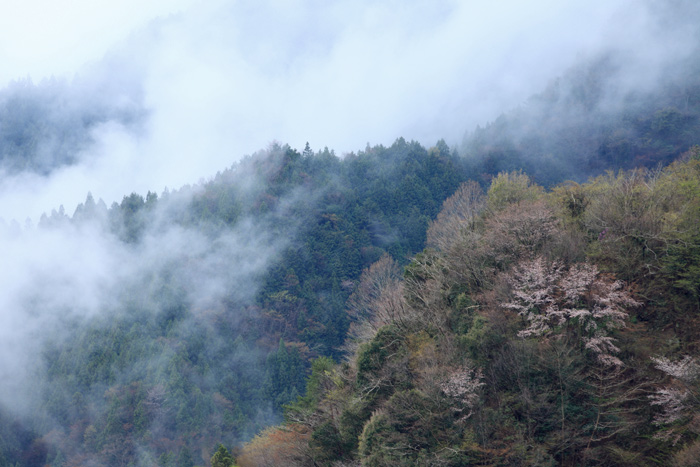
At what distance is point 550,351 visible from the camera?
21.8 m

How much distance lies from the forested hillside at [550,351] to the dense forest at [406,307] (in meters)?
0.09

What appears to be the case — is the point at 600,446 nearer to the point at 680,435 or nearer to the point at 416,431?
the point at 680,435

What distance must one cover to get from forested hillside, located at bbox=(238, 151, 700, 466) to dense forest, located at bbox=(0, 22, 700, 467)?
0.31ft

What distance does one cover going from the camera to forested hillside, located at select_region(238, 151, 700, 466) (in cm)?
2052

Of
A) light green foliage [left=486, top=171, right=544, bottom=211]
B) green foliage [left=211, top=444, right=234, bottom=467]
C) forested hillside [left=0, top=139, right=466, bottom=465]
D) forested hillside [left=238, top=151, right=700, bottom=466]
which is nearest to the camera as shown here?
forested hillside [left=238, top=151, right=700, bottom=466]

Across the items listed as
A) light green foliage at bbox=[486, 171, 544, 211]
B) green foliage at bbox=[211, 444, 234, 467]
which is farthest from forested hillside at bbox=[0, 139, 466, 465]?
light green foliage at bbox=[486, 171, 544, 211]

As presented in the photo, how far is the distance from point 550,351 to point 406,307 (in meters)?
10.1

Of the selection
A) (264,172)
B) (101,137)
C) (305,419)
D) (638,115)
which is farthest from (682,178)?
(101,137)

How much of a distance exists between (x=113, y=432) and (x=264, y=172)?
156 feet

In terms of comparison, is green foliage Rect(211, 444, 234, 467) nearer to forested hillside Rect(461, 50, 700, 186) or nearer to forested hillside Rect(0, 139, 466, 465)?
forested hillside Rect(0, 139, 466, 465)

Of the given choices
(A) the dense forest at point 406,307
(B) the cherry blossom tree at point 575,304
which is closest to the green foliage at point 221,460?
(A) the dense forest at point 406,307

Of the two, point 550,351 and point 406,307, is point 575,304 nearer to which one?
point 550,351

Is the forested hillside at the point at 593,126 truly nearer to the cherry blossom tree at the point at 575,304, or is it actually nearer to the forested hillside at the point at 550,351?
the forested hillside at the point at 550,351

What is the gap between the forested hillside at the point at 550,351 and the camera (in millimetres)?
20516
